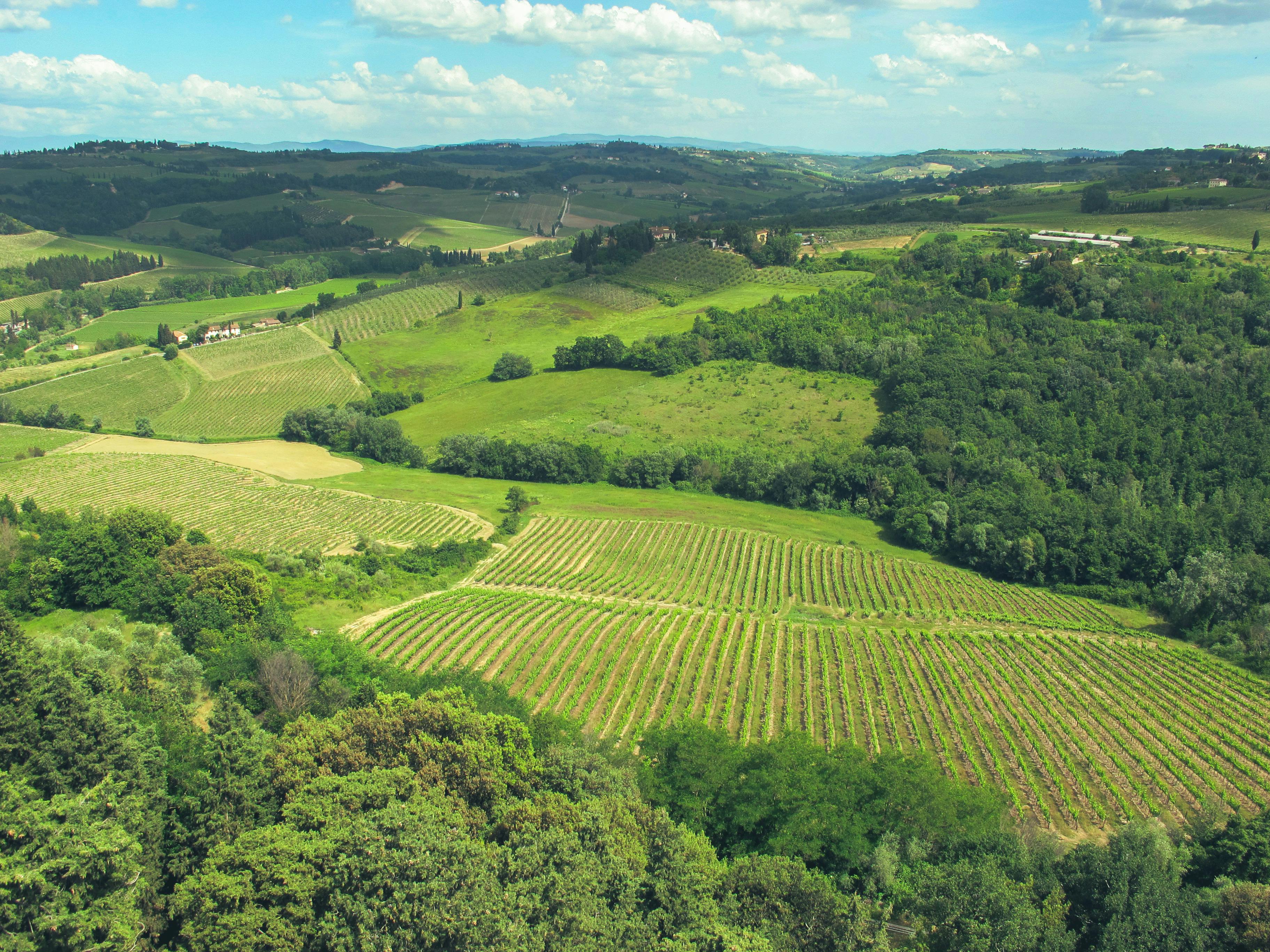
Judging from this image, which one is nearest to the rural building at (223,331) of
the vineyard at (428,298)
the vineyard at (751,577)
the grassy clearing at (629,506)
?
the vineyard at (428,298)

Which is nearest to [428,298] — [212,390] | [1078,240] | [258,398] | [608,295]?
[608,295]

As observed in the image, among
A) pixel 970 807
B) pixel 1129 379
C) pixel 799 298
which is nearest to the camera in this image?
pixel 970 807

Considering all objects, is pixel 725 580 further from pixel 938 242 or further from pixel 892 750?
pixel 938 242

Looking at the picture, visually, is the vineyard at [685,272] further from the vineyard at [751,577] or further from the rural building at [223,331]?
the vineyard at [751,577]

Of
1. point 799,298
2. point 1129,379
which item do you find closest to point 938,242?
point 799,298

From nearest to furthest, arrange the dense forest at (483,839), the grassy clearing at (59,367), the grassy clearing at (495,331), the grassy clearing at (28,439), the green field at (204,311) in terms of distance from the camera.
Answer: the dense forest at (483,839) → the grassy clearing at (28,439) → the grassy clearing at (59,367) → the grassy clearing at (495,331) → the green field at (204,311)

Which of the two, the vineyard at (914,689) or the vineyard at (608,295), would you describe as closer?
the vineyard at (914,689)
